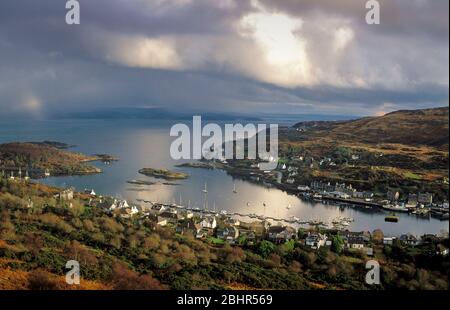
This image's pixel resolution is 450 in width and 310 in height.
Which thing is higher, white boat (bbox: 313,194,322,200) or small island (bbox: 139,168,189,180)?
small island (bbox: 139,168,189,180)

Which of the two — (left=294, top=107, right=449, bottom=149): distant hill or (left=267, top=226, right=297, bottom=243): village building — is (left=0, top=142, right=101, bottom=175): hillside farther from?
(left=267, top=226, right=297, bottom=243): village building

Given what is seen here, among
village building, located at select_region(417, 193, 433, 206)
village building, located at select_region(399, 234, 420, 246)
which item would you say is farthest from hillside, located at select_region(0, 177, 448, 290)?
village building, located at select_region(417, 193, 433, 206)

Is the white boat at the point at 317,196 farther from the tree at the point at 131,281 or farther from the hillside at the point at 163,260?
the tree at the point at 131,281

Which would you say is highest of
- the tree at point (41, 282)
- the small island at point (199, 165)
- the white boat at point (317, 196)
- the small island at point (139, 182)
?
the tree at point (41, 282)

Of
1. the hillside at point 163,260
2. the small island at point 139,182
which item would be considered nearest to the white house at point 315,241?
the hillside at point 163,260

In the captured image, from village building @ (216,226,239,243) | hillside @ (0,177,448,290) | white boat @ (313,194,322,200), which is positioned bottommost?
white boat @ (313,194,322,200)

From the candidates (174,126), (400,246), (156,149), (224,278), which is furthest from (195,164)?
(224,278)
